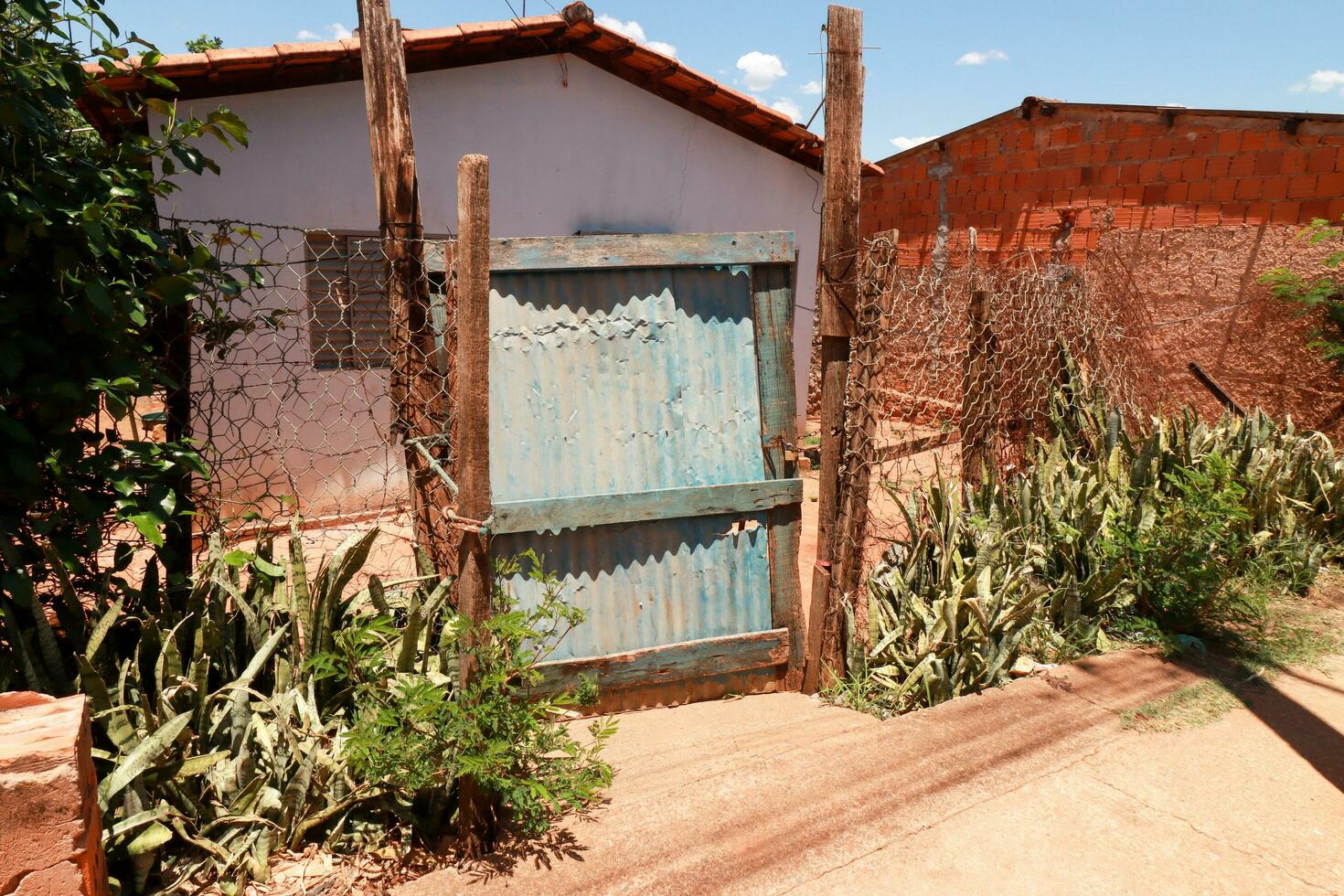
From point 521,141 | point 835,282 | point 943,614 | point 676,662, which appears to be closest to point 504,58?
point 521,141

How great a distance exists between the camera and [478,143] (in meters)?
7.39


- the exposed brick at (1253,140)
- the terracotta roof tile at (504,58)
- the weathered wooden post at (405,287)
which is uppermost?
the terracotta roof tile at (504,58)

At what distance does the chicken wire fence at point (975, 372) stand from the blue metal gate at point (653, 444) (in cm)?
32

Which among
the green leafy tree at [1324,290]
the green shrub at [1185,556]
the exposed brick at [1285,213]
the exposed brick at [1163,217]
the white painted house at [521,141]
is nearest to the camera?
the green shrub at [1185,556]

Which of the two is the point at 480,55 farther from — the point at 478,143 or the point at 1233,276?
the point at 1233,276

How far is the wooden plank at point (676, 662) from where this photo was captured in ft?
11.3

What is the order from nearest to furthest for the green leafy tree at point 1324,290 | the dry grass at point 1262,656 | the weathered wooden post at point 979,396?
1. the dry grass at point 1262,656
2. the weathered wooden post at point 979,396
3. the green leafy tree at point 1324,290

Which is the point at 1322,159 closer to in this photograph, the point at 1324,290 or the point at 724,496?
the point at 1324,290

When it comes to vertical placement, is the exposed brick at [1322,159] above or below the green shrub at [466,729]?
above

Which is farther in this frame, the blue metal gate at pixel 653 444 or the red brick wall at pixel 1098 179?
the red brick wall at pixel 1098 179

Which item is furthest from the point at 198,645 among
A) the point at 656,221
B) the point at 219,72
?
the point at 656,221

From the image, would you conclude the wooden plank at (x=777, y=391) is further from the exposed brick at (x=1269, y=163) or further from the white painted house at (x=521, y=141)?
the exposed brick at (x=1269, y=163)

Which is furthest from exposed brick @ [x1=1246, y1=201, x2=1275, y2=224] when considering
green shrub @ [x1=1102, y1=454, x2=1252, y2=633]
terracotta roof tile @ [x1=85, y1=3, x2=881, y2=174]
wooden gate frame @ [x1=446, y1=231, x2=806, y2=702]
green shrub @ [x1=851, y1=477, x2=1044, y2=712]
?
wooden gate frame @ [x1=446, y1=231, x2=806, y2=702]

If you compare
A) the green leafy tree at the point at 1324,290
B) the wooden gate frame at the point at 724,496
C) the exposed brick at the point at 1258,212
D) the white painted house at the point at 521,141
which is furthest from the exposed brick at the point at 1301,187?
the wooden gate frame at the point at 724,496
